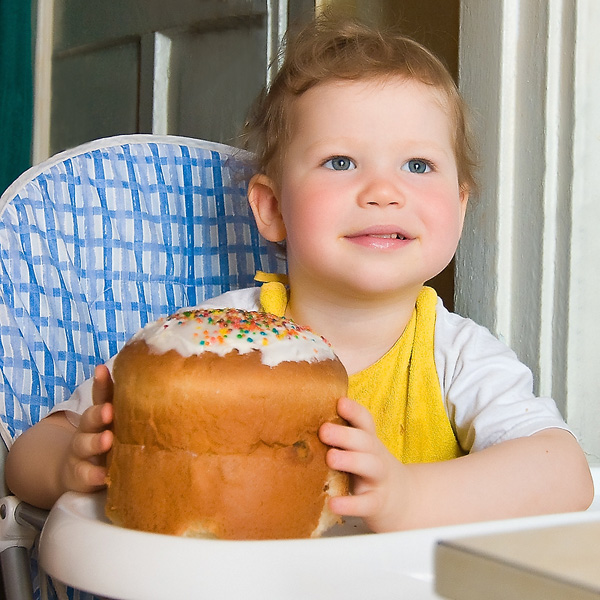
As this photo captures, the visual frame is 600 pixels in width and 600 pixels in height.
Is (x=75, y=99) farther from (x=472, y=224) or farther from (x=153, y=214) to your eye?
(x=472, y=224)

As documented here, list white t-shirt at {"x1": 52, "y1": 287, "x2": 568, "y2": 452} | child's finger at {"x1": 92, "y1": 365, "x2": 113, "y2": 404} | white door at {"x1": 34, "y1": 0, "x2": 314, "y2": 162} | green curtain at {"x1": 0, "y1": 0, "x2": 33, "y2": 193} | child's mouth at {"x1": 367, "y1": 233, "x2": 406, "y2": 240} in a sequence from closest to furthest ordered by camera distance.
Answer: child's finger at {"x1": 92, "y1": 365, "x2": 113, "y2": 404} → white t-shirt at {"x1": 52, "y1": 287, "x2": 568, "y2": 452} → child's mouth at {"x1": 367, "y1": 233, "x2": 406, "y2": 240} → white door at {"x1": 34, "y1": 0, "x2": 314, "y2": 162} → green curtain at {"x1": 0, "y1": 0, "x2": 33, "y2": 193}

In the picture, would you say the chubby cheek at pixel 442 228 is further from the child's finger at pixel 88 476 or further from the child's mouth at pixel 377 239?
the child's finger at pixel 88 476

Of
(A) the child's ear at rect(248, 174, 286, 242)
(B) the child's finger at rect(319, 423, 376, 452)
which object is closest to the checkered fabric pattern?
(A) the child's ear at rect(248, 174, 286, 242)

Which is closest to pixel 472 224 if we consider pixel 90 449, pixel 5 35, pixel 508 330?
pixel 508 330

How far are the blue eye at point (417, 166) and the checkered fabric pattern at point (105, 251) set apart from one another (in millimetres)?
381

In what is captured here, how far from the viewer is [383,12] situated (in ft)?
5.64

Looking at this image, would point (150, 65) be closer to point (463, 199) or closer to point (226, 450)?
point (463, 199)

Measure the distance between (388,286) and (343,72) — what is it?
29 cm

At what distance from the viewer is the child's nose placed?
1.00 meters

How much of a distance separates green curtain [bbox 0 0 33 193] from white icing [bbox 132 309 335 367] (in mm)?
2148

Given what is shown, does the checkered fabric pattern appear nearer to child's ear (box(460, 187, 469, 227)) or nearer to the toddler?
the toddler

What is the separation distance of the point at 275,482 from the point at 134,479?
117 millimetres

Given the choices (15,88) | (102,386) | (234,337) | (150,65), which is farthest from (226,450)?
(15,88)

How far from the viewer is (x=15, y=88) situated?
2725mm
